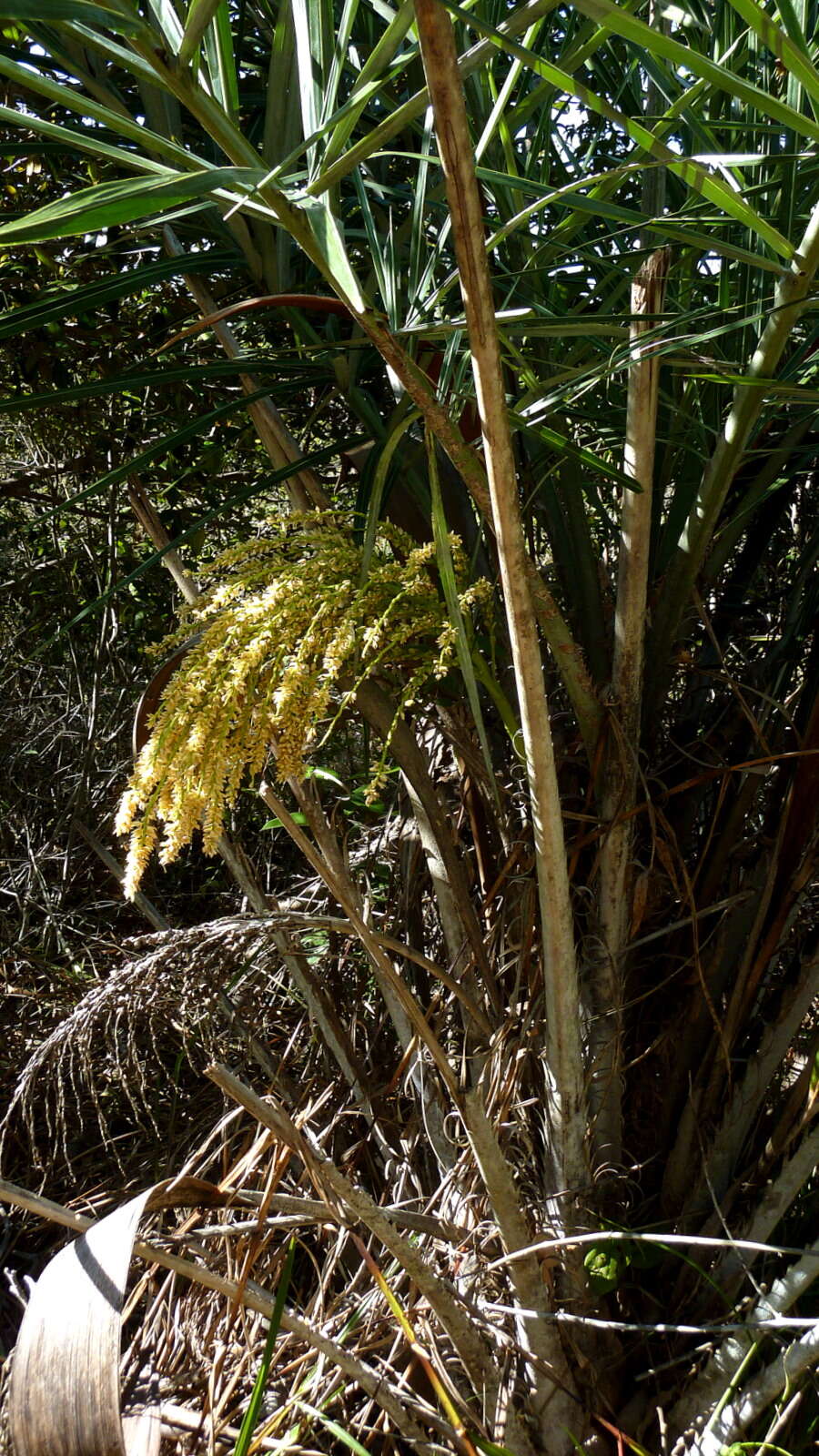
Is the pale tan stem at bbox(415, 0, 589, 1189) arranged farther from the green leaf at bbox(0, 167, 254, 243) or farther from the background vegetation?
the green leaf at bbox(0, 167, 254, 243)

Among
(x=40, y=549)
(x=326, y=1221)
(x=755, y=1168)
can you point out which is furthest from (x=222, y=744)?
(x=40, y=549)

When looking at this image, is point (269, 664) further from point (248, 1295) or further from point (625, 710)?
point (248, 1295)

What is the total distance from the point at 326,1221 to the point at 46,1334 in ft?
1.02

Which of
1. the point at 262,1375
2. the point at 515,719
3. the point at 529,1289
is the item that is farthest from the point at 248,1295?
the point at 515,719

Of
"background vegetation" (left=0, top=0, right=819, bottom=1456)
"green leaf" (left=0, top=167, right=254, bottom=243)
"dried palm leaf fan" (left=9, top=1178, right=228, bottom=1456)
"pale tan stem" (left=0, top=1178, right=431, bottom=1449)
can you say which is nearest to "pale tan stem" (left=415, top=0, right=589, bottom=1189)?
"background vegetation" (left=0, top=0, right=819, bottom=1456)

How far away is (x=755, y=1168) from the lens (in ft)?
3.48

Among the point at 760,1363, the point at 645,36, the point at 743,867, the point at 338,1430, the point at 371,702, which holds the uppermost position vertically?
the point at 645,36

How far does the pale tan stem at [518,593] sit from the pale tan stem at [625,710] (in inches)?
3.4

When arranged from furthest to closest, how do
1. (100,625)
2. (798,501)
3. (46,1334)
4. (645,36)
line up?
1. (100,625)
2. (798,501)
3. (46,1334)
4. (645,36)

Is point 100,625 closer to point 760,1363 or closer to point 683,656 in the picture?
point 683,656

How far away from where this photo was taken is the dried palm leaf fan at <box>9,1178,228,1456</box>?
0.59 m

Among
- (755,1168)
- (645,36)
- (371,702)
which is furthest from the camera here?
(755,1168)

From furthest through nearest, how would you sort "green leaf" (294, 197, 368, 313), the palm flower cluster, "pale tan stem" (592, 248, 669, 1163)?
"pale tan stem" (592, 248, 669, 1163)
the palm flower cluster
"green leaf" (294, 197, 368, 313)

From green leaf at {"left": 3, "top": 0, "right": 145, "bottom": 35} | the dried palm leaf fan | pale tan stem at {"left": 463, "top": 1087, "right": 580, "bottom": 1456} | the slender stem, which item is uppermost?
green leaf at {"left": 3, "top": 0, "right": 145, "bottom": 35}
